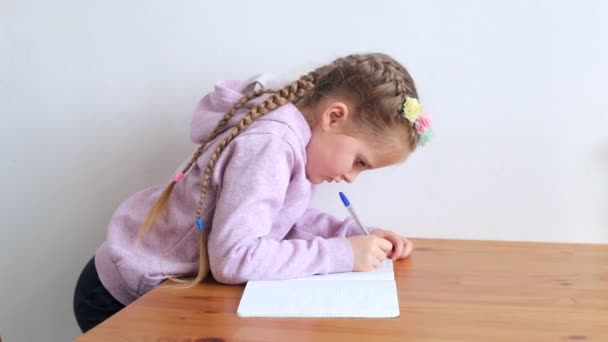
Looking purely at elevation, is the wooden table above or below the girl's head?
below

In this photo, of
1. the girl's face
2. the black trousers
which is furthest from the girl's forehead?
the black trousers

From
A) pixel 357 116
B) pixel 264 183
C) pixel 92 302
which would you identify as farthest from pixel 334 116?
pixel 92 302

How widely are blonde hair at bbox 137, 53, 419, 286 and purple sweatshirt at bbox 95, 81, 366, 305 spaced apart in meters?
0.02

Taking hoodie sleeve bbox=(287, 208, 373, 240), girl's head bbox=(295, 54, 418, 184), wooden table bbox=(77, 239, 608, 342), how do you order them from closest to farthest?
1. wooden table bbox=(77, 239, 608, 342)
2. girl's head bbox=(295, 54, 418, 184)
3. hoodie sleeve bbox=(287, 208, 373, 240)

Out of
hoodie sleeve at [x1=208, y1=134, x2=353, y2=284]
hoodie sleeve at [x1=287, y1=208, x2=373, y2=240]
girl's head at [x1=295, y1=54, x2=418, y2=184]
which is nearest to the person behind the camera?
hoodie sleeve at [x1=208, y1=134, x2=353, y2=284]

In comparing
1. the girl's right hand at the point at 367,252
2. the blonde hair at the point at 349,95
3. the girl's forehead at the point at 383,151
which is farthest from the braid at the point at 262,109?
the girl's right hand at the point at 367,252

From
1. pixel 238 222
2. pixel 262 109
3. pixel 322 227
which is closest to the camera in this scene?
pixel 238 222

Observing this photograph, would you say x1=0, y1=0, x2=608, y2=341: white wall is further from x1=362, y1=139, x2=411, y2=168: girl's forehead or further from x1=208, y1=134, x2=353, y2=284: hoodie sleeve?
x1=208, y1=134, x2=353, y2=284: hoodie sleeve

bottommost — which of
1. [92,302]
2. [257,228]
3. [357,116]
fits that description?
[92,302]

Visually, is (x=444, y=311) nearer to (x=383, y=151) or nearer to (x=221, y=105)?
(x=383, y=151)

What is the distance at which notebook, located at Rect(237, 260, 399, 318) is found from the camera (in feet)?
2.31

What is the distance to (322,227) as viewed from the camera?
1.07 m

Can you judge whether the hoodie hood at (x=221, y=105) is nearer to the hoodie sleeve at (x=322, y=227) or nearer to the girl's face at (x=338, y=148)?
the girl's face at (x=338, y=148)

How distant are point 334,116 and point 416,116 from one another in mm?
133
